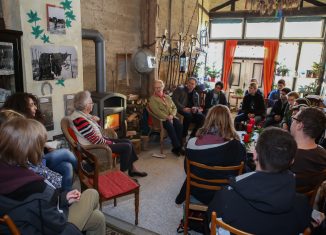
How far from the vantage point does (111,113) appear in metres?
3.80

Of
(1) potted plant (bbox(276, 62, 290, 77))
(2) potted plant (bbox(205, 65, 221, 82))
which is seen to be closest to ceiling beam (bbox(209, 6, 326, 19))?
(1) potted plant (bbox(276, 62, 290, 77))

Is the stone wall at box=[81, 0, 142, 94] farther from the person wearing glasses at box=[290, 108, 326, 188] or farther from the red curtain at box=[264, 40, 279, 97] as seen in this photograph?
the red curtain at box=[264, 40, 279, 97]

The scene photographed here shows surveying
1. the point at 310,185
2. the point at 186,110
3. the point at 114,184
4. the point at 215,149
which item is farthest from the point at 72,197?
the point at 186,110

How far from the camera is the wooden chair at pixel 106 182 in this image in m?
2.14

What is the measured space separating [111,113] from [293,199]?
3.00 m

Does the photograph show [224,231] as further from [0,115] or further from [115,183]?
[0,115]

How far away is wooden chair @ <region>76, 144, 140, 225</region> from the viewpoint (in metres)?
2.14

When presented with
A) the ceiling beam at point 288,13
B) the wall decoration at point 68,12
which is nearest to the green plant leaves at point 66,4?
the wall decoration at point 68,12

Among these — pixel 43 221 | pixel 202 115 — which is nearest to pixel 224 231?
pixel 43 221

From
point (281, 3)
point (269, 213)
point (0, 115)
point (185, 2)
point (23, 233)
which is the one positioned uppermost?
point (185, 2)

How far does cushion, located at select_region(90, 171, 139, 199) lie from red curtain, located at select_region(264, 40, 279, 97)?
5.72 metres

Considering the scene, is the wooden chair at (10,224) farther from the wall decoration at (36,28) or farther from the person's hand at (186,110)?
the person's hand at (186,110)

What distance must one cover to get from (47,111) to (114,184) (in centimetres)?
145

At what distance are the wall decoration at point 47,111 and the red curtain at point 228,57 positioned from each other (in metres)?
5.51
